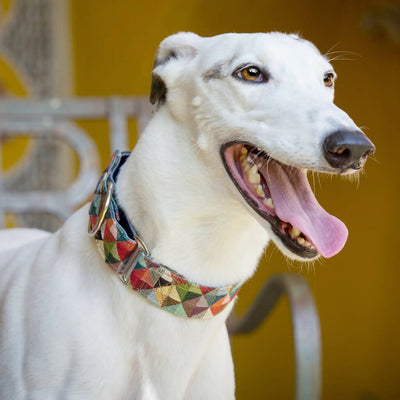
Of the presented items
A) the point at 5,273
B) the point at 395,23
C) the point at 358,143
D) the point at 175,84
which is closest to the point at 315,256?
the point at 358,143

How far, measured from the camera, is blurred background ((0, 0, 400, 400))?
245 centimetres

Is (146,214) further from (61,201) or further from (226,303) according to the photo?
(61,201)

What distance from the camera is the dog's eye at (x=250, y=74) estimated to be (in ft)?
3.05

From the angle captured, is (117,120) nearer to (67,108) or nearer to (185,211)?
(67,108)

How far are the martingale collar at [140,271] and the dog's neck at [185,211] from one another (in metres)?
0.03

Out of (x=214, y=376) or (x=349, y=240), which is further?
(x=349, y=240)

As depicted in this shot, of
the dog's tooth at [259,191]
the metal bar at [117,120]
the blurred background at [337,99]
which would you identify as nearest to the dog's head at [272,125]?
the dog's tooth at [259,191]

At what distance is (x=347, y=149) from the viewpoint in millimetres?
778

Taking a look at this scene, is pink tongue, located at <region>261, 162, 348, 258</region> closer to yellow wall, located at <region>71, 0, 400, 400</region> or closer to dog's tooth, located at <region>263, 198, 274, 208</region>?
dog's tooth, located at <region>263, 198, 274, 208</region>

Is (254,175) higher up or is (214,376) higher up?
(254,175)

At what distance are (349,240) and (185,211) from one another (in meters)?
1.75

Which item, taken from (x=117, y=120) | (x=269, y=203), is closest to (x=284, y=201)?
(x=269, y=203)

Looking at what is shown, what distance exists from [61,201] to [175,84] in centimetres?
90

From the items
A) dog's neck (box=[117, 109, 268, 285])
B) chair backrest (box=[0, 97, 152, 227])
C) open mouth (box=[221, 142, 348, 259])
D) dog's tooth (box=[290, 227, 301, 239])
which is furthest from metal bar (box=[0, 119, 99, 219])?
dog's tooth (box=[290, 227, 301, 239])
